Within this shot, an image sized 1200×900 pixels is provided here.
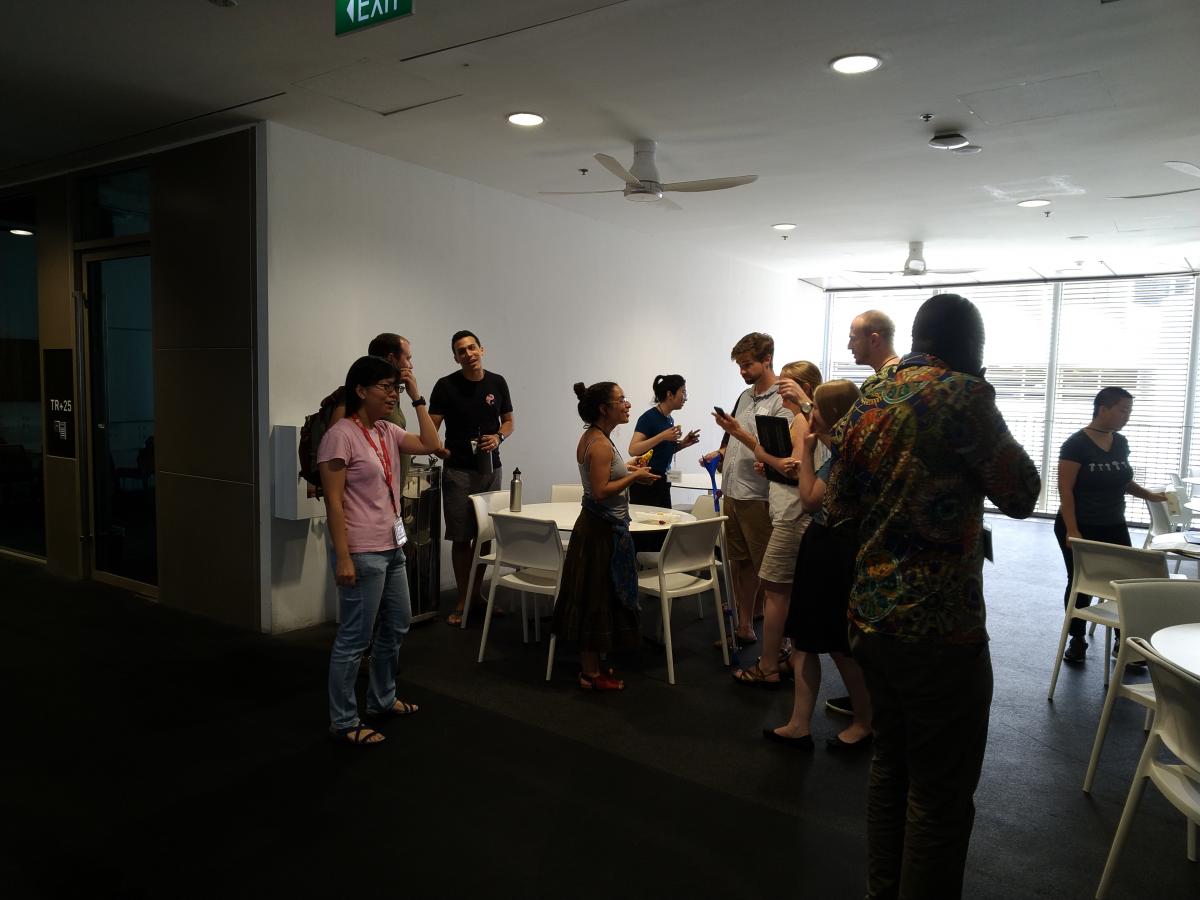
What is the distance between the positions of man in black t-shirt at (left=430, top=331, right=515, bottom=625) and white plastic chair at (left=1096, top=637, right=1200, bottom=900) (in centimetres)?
362

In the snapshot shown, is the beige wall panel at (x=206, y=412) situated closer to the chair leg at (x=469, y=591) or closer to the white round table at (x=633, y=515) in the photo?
the chair leg at (x=469, y=591)

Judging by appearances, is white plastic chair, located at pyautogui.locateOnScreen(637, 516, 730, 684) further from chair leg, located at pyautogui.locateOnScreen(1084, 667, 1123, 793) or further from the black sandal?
chair leg, located at pyautogui.locateOnScreen(1084, 667, 1123, 793)

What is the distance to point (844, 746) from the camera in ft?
11.1

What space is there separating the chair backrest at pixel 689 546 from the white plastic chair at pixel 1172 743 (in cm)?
206

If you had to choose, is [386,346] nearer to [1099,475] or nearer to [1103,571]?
[1103,571]

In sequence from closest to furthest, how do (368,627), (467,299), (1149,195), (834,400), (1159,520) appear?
1. (834,400)
2. (368,627)
3. (1159,520)
4. (1149,195)
5. (467,299)

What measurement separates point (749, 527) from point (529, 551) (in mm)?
1223

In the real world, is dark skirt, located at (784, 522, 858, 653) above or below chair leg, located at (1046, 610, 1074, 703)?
above

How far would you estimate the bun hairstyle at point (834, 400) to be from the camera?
2.84 meters

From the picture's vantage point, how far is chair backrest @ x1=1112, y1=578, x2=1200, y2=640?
114 inches

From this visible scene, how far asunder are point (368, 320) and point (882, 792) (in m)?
4.30

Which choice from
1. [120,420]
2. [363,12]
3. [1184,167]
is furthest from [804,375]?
[120,420]

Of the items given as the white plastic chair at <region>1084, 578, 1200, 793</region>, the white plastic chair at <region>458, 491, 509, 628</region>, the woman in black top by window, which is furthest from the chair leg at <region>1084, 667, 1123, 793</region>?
the white plastic chair at <region>458, 491, 509, 628</region>

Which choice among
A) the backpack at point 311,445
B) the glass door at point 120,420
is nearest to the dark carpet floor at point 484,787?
the backpack at point 311,445
